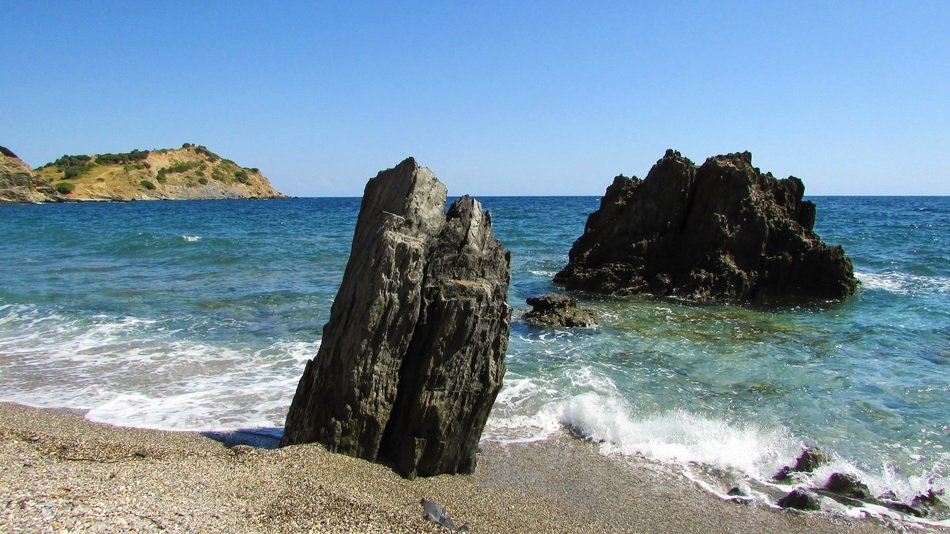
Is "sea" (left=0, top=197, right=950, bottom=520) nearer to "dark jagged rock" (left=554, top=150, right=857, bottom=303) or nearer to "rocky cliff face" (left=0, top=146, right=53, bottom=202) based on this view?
"dark jagged rock" (left=554, top=150, right=857, bottom=303)

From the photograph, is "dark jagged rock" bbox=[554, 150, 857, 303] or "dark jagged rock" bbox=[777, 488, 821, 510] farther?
"dark jagged rock" bbox=[554, 150, 857, 303]

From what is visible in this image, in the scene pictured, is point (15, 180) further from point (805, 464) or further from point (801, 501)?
point (801, 501)

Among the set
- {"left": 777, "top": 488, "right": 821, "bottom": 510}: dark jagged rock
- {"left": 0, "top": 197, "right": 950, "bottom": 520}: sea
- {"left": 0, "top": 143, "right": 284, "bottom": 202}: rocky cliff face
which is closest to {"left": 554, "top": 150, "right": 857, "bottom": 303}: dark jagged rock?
{"left": 0, "top": 197, "right": 950, "bottom": 520}: sea

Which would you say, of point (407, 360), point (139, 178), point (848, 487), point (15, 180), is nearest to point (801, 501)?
point (848, 487)

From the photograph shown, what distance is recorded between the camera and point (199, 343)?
501 inches

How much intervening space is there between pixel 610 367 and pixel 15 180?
3638 inches

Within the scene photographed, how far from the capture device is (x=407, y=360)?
6727 mm

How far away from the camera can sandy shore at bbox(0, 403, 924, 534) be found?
16.2ft

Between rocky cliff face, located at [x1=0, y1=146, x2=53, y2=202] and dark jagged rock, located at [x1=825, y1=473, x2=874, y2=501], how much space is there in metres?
96.2

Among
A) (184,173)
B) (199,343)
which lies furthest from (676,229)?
(184,173)

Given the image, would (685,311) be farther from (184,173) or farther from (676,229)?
(184,173)

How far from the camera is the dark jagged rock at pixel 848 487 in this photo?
6.84m

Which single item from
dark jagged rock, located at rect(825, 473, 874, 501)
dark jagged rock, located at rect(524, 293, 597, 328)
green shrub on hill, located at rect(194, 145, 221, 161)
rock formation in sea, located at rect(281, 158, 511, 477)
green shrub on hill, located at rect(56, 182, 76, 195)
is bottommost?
dark jagged rock, located at rect(825, 473, 874, 501)

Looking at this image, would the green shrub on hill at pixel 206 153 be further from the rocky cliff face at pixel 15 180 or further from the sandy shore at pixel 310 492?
the sandy shore at pixel 310 492
